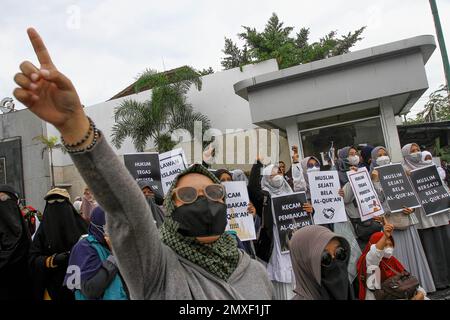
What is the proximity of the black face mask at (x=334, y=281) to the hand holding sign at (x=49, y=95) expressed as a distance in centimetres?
173

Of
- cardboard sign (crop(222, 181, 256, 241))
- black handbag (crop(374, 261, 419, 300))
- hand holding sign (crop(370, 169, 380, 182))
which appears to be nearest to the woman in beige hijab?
black handbag (crop(374, 261, 419, 300))

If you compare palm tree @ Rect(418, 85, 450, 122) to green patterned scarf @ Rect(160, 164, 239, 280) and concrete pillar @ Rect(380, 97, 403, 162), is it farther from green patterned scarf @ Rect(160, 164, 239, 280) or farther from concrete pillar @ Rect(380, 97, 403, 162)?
green patterned scarf @ Rect(160, 164, 239, 280)

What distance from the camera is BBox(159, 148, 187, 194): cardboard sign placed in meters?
4.96

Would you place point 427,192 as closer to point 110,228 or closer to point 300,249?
point 300,249

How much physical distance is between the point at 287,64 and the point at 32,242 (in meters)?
15.7

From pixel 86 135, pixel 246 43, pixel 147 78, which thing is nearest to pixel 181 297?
pixel 86 135

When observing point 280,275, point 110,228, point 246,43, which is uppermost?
point 246,43

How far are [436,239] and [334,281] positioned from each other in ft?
13.7

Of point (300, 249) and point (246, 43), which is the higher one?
point (246, 43)

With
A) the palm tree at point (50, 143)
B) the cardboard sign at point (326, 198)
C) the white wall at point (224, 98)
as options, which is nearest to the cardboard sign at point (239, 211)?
the cardboard sign at point (326, 198)

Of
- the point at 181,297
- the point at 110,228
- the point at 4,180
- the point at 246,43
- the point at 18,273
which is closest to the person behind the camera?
the point at 110,228

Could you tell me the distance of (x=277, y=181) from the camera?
5.51 m

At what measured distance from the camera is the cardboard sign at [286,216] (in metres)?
5.13

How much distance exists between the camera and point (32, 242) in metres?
3.91
